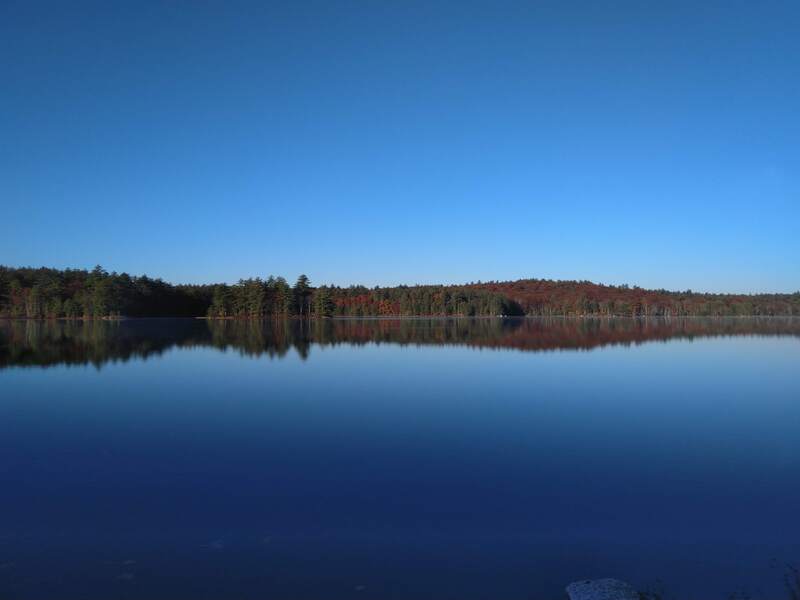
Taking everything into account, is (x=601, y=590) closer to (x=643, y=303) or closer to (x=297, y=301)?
(x=297, y=301)

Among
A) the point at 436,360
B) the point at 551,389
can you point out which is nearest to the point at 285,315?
the point at 436,360

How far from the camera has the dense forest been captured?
295ft

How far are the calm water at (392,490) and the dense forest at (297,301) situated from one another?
84617mm

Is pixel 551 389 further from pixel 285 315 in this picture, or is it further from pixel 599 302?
pixel 599 302

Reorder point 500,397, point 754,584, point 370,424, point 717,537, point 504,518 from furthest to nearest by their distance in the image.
→ point 500,397 → point 370,424 → point 504,518 → point 717,537 → point 754,584

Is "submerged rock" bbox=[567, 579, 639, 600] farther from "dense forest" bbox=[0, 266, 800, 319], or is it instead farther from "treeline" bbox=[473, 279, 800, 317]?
"treeline" bbox=[473, 279, 800, 317]

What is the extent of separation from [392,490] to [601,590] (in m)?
3.08

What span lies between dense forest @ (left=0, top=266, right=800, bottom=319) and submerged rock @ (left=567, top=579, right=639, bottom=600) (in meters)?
92.8

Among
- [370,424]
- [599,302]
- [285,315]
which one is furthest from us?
[599,302]

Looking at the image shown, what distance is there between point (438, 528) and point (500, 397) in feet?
27.7

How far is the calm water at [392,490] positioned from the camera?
4.96m

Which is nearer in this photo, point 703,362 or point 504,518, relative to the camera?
point 504,518

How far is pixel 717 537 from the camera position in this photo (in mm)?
5754

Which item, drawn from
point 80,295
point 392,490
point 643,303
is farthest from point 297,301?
point 392,490
